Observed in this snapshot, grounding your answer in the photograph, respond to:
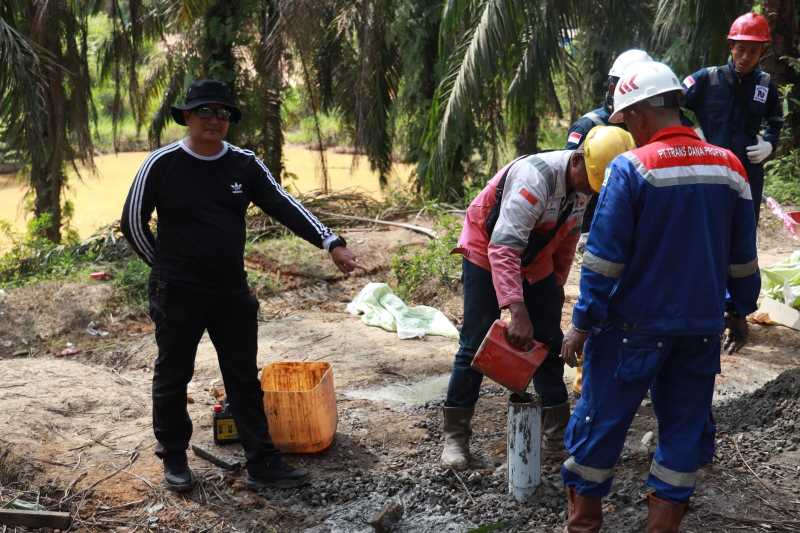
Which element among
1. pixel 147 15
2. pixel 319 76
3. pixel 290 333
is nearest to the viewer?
pixel 290 333

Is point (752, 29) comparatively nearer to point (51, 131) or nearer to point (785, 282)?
point (785, 282)

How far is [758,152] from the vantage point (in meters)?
5.04

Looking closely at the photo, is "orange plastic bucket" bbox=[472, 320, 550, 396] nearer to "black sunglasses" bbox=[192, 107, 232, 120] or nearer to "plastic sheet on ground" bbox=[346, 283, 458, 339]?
"black sunglasses" bbox=[192, 107, 232, 120]

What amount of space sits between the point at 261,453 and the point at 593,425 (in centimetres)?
166

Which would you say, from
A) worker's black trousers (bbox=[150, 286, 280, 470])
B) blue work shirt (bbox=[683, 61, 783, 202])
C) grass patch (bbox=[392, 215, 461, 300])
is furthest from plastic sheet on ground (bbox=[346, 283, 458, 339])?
worker's black trousers (bbox=[150, 286, 280, 470])

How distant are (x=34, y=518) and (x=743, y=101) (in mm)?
4844

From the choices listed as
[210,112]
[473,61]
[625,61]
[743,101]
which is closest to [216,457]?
[210,112]

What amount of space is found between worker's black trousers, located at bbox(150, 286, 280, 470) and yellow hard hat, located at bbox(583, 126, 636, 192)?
1.67 metres

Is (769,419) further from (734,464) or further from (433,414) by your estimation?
(433,414)

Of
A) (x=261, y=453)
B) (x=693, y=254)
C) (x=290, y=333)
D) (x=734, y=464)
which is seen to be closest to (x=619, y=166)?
(x=693, y=254)

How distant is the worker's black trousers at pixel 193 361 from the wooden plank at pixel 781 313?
4019 millimetres

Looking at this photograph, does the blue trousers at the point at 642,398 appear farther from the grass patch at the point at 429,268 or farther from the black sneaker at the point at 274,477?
the grass patch at the point at 429,268

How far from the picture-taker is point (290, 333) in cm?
637

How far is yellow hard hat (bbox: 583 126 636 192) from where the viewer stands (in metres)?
2.99
